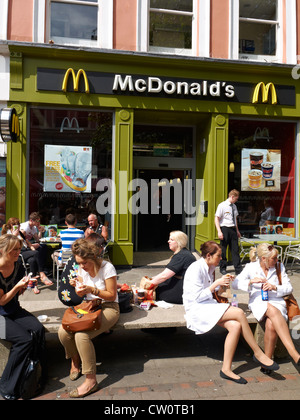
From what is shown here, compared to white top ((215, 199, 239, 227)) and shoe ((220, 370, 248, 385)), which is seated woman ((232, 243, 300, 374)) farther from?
white top ((215, 199, 239, 227))

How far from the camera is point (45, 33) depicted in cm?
791

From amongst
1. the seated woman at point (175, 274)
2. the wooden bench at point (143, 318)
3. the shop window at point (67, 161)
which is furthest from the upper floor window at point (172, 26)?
the wooden bench at point (143, 318)

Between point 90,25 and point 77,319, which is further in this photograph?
point 90,25

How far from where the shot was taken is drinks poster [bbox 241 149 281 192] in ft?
29.7

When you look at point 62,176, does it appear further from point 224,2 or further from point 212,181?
point 224,2

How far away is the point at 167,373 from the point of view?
12.4 feet

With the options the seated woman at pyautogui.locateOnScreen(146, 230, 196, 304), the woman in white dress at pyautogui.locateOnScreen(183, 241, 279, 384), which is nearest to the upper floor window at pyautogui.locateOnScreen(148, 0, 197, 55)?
the seated woman at pyautogui.locateOnScreen(146, 230, 196, 304)

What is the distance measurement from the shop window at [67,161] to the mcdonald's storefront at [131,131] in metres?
0.02

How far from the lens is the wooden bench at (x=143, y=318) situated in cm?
389

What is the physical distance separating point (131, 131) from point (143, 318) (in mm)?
5305

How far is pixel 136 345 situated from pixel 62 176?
4823mm

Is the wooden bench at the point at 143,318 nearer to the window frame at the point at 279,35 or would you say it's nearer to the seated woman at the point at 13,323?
the seated woman at the point at 13,323

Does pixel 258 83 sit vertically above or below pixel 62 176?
above
